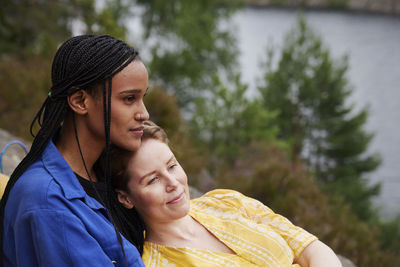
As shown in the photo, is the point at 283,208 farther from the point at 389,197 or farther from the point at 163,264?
the point at 389,197

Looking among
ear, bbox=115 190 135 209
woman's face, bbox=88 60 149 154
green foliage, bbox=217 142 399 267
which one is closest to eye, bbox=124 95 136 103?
woman's face, bbox=88 60 149 154

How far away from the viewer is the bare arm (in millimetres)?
1866

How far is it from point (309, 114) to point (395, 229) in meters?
5.31

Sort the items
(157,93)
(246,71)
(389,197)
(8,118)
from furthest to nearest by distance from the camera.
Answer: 1. (246,71)
2. (389,197)
3. (157,93)
4. (8,118)

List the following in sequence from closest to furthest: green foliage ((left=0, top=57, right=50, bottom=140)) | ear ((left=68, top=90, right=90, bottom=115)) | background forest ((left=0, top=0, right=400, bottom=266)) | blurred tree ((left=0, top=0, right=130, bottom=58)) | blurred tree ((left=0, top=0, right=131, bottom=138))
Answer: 1. ear ((left=68, top=90, right=90, bottom=115))
2. green foliage ((left=0, top=57, right=50, bottom=140))
3. background forest ((left=0, top=0, right=400, bottom=266))
4. blurred tree ((left=0, top=0, right=131, bottom=138))
5. blurred tree ((left=0, top=0, right=130, bottom=58))

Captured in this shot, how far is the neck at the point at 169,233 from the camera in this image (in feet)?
6.07

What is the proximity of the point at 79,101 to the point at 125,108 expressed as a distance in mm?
155

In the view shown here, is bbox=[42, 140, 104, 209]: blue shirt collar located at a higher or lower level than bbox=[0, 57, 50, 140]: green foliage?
higher

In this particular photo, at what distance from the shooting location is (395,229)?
12836 millimetres

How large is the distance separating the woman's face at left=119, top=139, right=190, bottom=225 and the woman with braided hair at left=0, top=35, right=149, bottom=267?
13 cm

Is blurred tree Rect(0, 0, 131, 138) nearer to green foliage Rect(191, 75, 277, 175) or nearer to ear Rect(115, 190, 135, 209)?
green foliage Rect(191, 75, 277, 175)

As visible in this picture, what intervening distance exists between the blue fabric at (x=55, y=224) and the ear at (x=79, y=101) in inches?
6.4

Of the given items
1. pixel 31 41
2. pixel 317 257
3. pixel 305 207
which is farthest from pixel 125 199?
pixel 31 41

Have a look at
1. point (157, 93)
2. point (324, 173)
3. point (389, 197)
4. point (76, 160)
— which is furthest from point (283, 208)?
point (389, 197)
